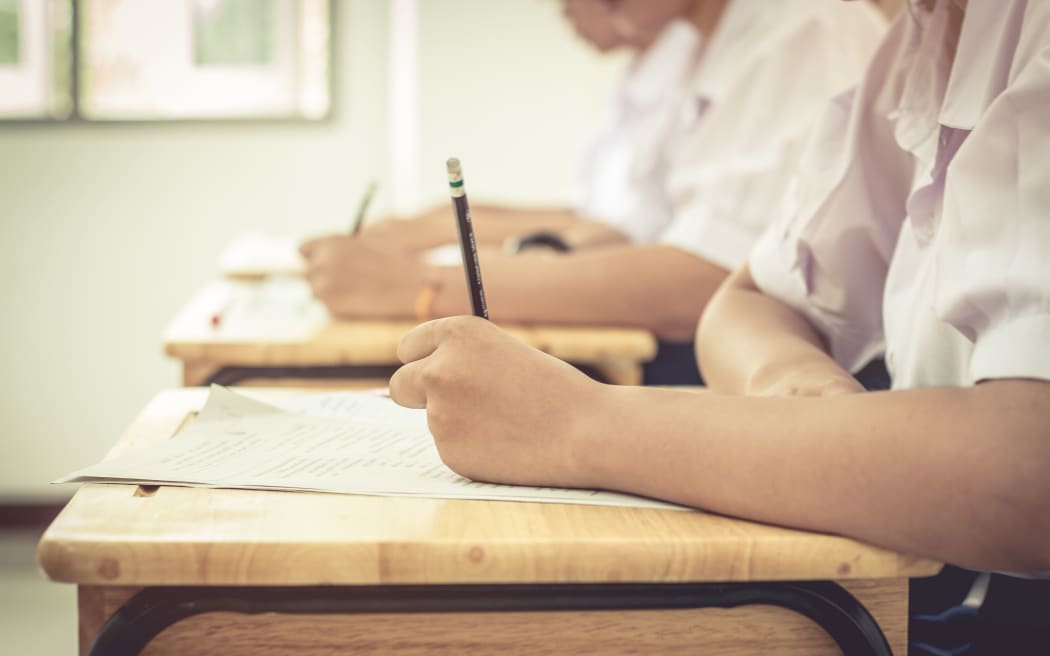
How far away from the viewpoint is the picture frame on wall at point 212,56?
3631 mm

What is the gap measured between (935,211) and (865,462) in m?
0.32

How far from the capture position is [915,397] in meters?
0.62

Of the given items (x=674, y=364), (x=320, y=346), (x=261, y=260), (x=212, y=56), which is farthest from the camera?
(x=212, y=56)

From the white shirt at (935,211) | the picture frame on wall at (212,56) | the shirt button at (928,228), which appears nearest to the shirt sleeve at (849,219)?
the white shirt at (935,211)

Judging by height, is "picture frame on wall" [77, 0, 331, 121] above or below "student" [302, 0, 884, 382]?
above

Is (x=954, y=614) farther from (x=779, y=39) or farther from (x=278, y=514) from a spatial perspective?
(x=779, y=39)

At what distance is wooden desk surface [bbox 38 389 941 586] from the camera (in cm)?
58

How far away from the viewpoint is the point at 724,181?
1.60 meters

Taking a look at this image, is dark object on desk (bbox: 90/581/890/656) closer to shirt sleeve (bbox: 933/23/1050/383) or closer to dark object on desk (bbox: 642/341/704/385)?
shirt sleeve (bbox: 933/23/1050/383)

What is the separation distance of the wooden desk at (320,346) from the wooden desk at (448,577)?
2.42 feet

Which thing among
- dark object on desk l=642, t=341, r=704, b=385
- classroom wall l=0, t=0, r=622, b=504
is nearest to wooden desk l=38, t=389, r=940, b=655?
dark object on desk l=642, t=341, r=704, b=385

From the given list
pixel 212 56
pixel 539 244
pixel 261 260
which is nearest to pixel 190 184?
pixel 212 56

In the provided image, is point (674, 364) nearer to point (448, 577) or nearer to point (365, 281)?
point (365, 281)

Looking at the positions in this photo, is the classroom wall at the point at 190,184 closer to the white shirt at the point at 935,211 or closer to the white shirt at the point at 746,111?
the white shirt at the point at 746,111
